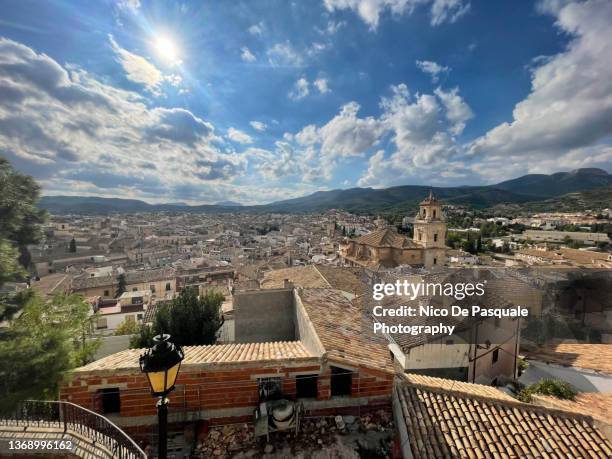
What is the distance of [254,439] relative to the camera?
358 centimetres

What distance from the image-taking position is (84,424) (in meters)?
3.66

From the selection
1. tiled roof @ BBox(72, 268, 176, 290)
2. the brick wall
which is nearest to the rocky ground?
the brick wall

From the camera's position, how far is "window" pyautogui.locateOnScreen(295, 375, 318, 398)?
4090 millimetres

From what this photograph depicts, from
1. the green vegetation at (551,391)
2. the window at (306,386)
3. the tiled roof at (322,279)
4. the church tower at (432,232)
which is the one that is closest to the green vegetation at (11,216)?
the window at (306,386)

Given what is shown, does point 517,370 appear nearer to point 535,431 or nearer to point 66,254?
point 535,431

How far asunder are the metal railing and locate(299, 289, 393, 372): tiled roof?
277cm

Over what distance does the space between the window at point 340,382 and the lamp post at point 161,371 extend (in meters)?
2.32

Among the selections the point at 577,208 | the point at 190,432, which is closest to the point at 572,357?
the point at 190,432

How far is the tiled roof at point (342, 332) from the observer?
4262mm

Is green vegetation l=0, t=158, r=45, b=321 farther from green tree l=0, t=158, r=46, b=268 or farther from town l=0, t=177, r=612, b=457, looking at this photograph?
town l=0, t=177, r=612, b=457

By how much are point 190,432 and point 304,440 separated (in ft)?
4.87

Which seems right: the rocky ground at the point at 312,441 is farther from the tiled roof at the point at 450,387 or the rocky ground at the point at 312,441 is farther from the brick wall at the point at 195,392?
the tiled roof at the point at 450,387

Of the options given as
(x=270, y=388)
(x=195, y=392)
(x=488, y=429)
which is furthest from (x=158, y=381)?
(x=488, y=429)

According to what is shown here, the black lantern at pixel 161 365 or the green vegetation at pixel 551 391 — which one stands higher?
the black lantern at pixel 161 365
